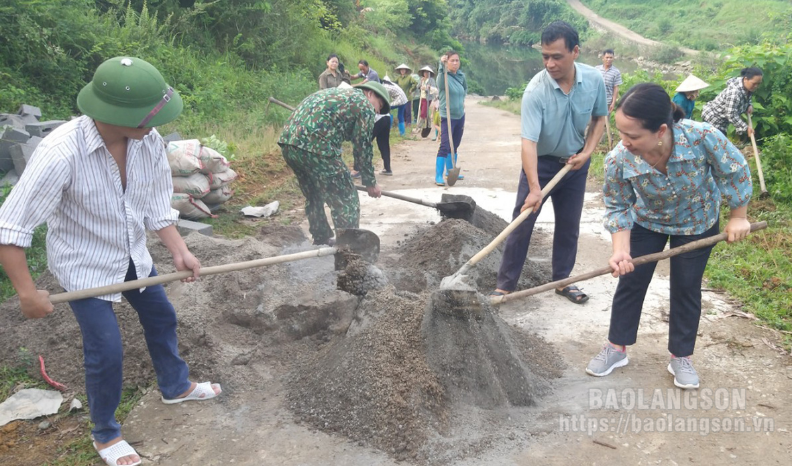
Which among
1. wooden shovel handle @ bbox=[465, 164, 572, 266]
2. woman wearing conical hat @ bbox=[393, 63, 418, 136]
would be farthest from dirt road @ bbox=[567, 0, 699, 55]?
wooden shovel handle @ bbox=[465, 164, 572, 266]

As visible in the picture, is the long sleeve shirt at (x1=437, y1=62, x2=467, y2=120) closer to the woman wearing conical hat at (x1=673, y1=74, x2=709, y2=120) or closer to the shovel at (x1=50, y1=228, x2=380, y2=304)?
the woman wearing conical hat at (x1=673, y1=74, x2=709, y2=120)

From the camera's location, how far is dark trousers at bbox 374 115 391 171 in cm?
752

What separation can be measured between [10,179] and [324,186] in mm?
2953

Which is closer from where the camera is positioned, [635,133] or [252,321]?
[635,133]

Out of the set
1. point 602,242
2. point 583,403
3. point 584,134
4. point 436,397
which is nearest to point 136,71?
point 436,397

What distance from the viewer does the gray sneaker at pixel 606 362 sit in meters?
3.26

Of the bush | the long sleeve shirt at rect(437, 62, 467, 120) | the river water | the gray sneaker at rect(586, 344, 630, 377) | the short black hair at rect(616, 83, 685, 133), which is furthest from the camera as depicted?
the river water

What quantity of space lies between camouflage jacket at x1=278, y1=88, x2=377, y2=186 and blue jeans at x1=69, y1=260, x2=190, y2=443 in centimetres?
190

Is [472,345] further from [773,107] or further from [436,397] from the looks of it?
[773,107]

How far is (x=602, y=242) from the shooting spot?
549 centimetres

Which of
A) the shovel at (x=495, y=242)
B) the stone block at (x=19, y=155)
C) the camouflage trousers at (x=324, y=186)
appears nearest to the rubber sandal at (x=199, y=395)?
the shovel at (x=495, y=242)

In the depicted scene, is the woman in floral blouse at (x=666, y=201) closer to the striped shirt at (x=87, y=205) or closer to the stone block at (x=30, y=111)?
the striped shirt at (x=87, y=205)

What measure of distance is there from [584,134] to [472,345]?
182 cm

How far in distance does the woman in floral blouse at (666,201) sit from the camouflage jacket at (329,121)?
209 centimetres
